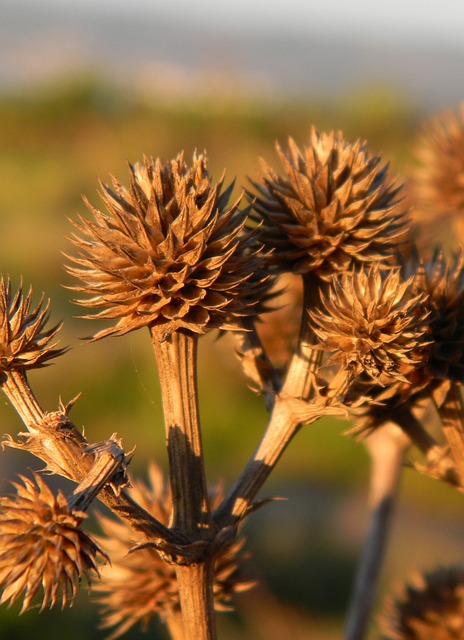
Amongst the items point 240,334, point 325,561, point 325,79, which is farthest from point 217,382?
point 325,79

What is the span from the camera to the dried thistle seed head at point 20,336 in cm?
177

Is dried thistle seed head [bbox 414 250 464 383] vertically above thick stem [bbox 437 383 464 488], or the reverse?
dried thistle seed head [bbox 414 250 464 383]

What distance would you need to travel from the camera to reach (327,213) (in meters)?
1.98

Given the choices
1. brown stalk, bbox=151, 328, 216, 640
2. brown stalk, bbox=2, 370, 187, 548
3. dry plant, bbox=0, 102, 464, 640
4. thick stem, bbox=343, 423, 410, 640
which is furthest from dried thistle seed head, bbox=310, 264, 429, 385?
thick stem, bbox=343, 423, 410, 640

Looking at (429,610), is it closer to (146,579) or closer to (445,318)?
(146,579)

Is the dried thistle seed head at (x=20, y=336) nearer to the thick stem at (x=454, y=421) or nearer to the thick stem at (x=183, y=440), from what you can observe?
the thick stem at (x=183, y=440)

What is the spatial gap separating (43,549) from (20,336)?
1.64 feet

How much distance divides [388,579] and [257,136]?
14.9 meters

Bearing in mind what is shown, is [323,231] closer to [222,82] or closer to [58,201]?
[58,201]

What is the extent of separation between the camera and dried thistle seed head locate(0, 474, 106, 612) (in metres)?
1.41

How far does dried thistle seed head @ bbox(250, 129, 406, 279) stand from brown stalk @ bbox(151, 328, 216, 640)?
1.09ft

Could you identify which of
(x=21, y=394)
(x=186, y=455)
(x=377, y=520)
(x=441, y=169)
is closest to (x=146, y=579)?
(x=186, y=455)

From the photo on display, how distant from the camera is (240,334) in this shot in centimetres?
216

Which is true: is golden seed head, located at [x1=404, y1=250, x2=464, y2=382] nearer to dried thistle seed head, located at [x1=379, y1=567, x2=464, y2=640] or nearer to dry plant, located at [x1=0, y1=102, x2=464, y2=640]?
dry plant, located at [x1=0, y1=102, x2=464, y2=640]
